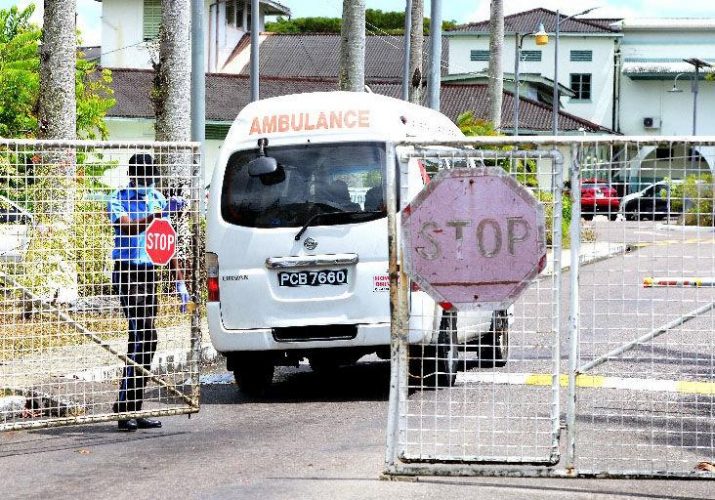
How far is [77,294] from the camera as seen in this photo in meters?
10.9

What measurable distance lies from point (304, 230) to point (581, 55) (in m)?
71.8

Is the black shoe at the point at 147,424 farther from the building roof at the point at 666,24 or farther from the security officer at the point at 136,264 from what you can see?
the building roof at the point at 666,24

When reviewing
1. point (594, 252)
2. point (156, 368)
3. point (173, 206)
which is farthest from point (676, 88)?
point (594, 252)

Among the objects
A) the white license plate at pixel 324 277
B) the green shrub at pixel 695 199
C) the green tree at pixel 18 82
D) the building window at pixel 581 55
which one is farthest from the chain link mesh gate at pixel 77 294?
the building window at pixel 581 55

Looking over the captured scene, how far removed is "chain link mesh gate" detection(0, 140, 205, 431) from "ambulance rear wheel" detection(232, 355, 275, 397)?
63 cm

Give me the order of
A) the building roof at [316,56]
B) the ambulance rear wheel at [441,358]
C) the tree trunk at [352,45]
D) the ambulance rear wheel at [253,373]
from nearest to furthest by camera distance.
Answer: the ambulance rear wheel at [441,358], the ambulance rear wheel at [253,373], the tree trunk at [352,45], the building roof at [316,56]

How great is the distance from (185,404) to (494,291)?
351cm

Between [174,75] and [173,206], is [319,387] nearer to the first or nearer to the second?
[173,206]

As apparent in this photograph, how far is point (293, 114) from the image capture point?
1099 cm


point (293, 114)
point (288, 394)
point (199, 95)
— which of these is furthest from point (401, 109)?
point (199, 95)

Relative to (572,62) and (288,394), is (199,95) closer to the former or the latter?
(288,394)

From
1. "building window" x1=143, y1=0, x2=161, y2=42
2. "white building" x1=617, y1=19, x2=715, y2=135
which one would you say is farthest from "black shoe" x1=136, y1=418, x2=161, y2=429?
"white building" x1=617, y1=19, x2=715, y2=135

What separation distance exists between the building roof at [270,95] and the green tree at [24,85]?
22.0 metres

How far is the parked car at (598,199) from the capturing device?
7.22m
